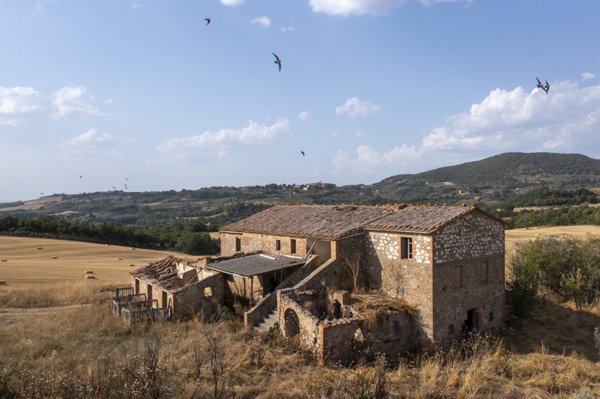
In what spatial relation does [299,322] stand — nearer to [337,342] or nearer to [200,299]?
[337,342]

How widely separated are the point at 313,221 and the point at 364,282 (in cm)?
477

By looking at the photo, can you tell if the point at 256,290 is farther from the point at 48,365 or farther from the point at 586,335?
the point at 586,335

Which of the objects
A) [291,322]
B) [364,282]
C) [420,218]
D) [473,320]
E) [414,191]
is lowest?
[473,320]

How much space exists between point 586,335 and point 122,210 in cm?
12427

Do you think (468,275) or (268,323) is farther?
(468,275)

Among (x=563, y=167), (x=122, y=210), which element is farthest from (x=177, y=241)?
(x=563, y=167)

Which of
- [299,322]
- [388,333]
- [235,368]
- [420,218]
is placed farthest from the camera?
[420,218]

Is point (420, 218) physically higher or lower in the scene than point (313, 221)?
higher

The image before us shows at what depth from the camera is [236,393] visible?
452 inches

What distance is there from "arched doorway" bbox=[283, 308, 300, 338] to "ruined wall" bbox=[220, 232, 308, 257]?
193 inches

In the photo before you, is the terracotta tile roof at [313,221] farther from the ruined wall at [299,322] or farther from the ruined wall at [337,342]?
the ruined wall at [337,342]

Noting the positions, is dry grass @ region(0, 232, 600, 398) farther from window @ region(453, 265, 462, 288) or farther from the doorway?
window @ region(453, 265, 462, 288)

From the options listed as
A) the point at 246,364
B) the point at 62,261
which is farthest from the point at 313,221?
the point at 62,261

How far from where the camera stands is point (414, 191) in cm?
11131
